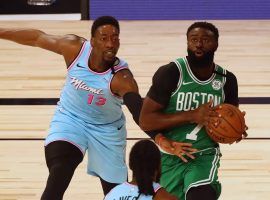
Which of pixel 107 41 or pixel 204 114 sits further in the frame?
pixel 107 41

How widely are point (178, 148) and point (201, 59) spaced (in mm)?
487

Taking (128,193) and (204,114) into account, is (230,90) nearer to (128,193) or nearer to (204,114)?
(204,114)

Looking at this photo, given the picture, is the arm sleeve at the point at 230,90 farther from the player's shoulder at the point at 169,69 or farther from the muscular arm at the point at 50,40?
the muscular arm at the point at 50,40

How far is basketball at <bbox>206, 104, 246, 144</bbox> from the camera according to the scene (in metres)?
3.95

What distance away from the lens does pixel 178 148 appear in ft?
13.0

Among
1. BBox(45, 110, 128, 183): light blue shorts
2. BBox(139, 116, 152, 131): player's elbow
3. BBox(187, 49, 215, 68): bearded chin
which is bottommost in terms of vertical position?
BBox(45, 110, 128, 183): light blue shorts

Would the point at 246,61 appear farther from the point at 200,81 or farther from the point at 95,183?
the point at 200,81

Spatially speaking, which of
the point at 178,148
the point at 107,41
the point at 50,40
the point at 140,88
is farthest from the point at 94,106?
the point at 140,88

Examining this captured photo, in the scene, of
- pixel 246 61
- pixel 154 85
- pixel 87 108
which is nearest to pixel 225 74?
pixel 154 85

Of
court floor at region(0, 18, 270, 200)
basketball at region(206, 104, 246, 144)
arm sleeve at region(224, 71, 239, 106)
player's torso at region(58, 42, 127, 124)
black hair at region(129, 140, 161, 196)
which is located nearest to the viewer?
black hair at region(129, 140, 161, 196)

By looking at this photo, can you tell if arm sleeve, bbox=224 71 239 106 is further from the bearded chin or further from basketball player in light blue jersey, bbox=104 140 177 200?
basketball player in light blue jersey, bbox=104 140 177 200

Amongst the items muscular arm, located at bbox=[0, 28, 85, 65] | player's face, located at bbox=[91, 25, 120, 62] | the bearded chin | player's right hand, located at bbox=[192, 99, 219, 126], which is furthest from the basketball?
muscular arm, located at bbox=[0, 28, 85, 65]

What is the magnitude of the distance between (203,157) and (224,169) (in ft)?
7.26

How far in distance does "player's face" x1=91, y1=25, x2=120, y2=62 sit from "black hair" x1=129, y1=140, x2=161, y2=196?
118 centimetres
